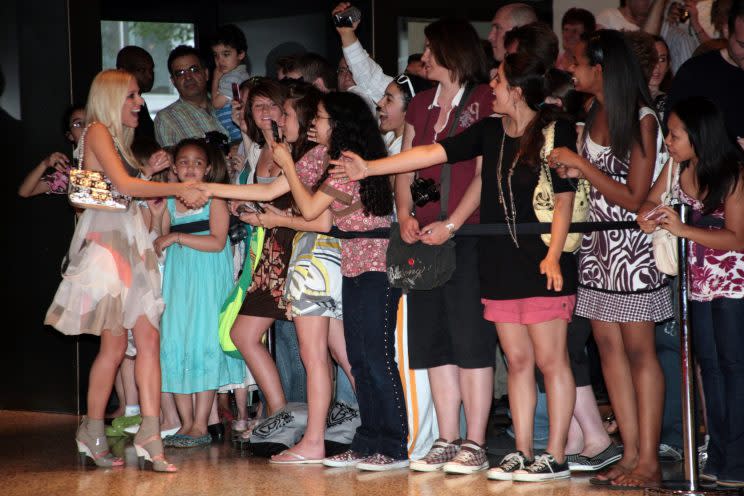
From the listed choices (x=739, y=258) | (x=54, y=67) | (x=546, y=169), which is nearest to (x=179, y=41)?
(x=54, y=67)

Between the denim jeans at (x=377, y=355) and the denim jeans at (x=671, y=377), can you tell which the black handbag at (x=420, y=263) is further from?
the denim jeans at (x=671, y=377)

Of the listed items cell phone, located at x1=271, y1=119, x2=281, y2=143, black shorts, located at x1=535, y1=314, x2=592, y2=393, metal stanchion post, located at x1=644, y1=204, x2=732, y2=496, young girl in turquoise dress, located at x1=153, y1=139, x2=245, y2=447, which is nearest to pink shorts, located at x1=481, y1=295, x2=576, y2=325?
black shorts, located at x1=535, y1=314, x2=592, y2=393

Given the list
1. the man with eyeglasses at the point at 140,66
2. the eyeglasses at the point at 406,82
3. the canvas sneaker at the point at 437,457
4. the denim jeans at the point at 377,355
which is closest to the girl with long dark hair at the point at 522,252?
the canvas sneaker at the point at 437,457

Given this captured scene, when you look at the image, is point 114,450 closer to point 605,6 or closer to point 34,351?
point 34,351

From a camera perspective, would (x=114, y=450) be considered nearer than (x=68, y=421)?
Yes

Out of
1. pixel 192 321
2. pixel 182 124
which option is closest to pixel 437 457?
pixel 192 321

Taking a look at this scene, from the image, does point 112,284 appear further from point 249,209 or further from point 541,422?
point 541,422

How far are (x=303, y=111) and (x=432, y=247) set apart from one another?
1027mm

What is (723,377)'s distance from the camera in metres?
4.22

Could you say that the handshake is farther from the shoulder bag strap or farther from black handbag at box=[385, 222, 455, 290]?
the shoulder bag strap

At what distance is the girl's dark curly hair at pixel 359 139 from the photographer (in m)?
4.76

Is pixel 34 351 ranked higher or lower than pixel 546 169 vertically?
lower

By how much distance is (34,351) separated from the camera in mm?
6785

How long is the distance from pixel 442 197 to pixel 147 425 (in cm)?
173
